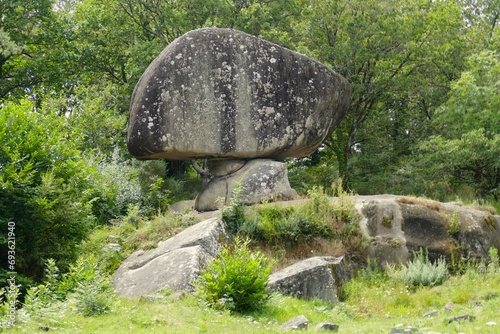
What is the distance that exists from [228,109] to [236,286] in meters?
8.85

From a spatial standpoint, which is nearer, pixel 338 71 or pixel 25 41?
pixel 338 71

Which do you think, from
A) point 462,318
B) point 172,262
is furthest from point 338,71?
point 462,318

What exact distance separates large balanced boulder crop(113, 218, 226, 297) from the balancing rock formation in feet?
10.9

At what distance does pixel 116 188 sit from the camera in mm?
21188

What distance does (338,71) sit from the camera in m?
26.8

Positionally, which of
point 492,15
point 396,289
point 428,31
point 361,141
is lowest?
point 396,289

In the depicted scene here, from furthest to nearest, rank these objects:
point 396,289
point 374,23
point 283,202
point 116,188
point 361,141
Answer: point 361,141
point 374,23
point 116,188
point 283,202
point 396,289

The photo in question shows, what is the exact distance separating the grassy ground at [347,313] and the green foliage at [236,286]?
207 millimetres

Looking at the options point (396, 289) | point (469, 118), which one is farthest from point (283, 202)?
point (469, 118)

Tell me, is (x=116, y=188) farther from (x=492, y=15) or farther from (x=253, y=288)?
(x=492, y=15)

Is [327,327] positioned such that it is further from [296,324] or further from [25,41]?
[25,41]

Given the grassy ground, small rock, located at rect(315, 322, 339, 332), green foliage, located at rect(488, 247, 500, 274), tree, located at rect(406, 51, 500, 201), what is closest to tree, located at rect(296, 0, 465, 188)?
tree, located at rect(406, 51, 500, 201)

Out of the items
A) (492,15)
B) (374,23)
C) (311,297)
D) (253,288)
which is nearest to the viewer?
(253,288)

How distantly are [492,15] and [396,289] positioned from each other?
82.4ft
